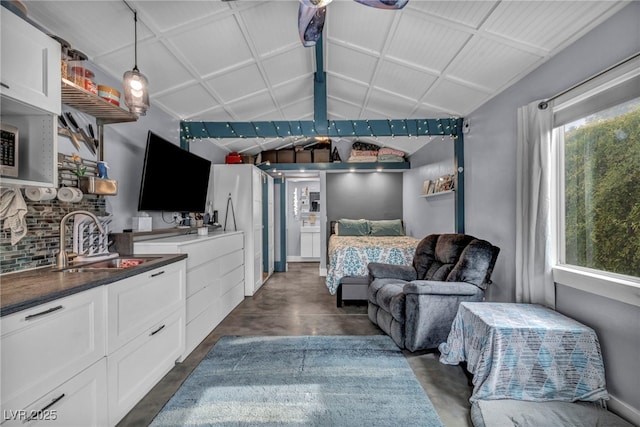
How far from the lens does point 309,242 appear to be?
7531 mm

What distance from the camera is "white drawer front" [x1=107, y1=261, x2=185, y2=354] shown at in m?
1.61

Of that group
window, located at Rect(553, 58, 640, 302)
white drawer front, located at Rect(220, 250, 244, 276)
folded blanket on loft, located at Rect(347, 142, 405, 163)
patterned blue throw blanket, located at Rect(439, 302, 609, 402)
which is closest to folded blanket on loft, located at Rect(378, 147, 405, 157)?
folded blanket on loft, located at Rect(347, 142, 405, 163)

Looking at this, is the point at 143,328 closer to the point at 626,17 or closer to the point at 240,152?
the point at 626,17

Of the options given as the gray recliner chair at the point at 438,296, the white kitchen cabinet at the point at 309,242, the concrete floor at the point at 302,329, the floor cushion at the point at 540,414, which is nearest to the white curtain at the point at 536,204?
the gray recliner chair at the point at 438,296

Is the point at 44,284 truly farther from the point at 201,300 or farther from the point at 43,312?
the point at 201,300

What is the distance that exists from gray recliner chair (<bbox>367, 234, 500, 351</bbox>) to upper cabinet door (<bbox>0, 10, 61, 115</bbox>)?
2626mm

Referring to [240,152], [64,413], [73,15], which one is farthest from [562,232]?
[240,152]

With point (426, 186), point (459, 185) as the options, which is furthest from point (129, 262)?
point (426, 186)

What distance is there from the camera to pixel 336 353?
2.54m

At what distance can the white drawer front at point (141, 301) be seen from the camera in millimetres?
1609

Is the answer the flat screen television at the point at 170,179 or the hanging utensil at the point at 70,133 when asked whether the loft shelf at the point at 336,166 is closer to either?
the flat screen television at the point at 170,179

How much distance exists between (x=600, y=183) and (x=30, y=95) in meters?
3.29

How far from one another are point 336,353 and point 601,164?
2.34 metres

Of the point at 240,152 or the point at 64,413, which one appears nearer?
the point at 64,413
